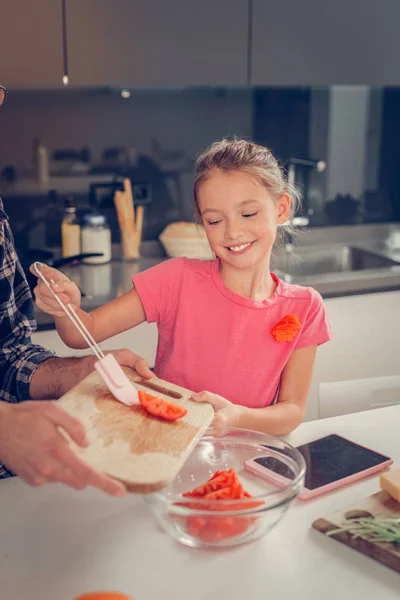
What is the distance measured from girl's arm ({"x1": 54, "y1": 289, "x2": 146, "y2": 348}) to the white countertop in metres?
0.42

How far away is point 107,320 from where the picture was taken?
167 centimetres

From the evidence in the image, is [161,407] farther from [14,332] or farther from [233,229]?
[14,332]

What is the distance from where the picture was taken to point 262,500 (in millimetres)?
1029

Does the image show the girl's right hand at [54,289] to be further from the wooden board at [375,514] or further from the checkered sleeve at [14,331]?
the wooden board at [375,514]

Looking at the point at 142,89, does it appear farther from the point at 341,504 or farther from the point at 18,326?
the point at 341,504

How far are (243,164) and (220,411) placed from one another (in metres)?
0.58

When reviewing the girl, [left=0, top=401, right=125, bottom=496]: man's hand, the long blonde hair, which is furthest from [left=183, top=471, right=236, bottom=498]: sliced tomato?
the long blonde hair

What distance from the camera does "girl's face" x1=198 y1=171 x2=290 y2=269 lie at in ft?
5.22

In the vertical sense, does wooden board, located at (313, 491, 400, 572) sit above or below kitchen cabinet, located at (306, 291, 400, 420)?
above

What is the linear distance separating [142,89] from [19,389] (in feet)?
5.26

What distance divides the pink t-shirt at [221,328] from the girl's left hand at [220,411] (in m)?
0.32

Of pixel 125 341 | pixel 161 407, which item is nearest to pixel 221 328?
pixel 161 407

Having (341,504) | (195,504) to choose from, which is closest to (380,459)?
(341,504)

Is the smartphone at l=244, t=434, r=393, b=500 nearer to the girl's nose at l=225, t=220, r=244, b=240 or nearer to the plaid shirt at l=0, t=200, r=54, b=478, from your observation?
the girl's nose at l=225, t=220, r=244, b=240
